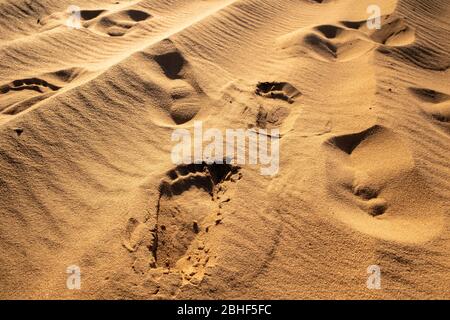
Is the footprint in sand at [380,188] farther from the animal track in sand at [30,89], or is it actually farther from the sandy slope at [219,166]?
the animal track in sand at [30,89]

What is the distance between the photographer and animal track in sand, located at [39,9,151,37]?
13.2 ft

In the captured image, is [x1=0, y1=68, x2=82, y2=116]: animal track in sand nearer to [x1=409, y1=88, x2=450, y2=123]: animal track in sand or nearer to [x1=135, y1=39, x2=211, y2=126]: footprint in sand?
[x1=135, y1=39, x2=211, y2=126]: footprint in sand

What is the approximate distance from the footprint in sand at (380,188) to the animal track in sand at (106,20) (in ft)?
9.09

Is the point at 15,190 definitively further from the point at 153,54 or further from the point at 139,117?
the point at 153,54

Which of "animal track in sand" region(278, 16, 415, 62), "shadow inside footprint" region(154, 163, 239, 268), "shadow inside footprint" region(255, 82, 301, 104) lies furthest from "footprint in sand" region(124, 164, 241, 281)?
"animal track in sand" region(278, 16, 415, 62)

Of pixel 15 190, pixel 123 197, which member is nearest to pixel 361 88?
pixel 123 197

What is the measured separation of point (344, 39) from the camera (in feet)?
13.0

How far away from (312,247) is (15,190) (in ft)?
6.08

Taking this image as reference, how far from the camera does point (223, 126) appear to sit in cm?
280

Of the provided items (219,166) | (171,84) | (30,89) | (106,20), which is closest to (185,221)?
(219,166)

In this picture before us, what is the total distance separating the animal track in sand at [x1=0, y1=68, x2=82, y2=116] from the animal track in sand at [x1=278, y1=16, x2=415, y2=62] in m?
2.22

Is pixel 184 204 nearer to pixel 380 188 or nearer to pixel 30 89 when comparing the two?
pixel 380 188

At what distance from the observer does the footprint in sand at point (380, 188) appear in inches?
84.2

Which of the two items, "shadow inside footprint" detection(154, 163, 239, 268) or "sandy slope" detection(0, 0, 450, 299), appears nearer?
"sandy slope" detection(0, 0, 450, 299)
